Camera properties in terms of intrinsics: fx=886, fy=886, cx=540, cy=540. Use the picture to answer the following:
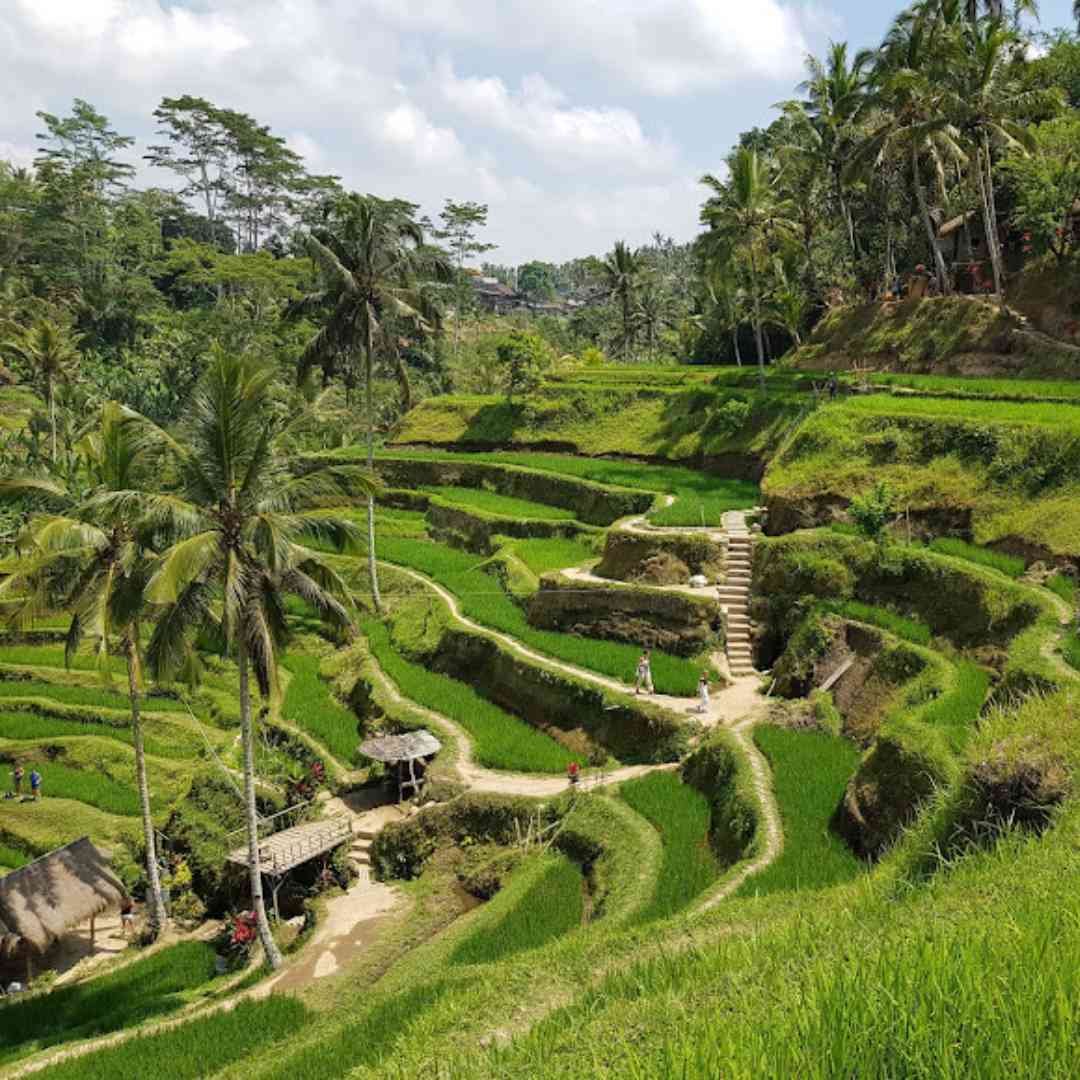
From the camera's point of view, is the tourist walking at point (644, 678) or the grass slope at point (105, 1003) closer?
the grass slope at point (105, 1003)

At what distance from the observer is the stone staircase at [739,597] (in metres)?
22.5

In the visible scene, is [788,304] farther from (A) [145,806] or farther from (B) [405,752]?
(A) [145,806]

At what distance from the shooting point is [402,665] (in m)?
27.6

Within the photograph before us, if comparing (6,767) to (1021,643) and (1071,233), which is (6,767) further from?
(1071,233)

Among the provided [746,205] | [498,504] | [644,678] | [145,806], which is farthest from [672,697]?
[746,205]

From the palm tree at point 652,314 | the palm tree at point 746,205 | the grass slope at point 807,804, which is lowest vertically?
the grass slope at point 807,804

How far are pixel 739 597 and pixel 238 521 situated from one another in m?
14.7

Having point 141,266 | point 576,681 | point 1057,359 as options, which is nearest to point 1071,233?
point 1057,359

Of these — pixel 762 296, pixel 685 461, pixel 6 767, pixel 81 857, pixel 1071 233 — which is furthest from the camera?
pixel 762 296

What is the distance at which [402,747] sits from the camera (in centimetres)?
2047

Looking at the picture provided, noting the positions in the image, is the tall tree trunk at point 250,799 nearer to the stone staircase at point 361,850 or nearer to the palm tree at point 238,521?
the palm tree at point 238,521

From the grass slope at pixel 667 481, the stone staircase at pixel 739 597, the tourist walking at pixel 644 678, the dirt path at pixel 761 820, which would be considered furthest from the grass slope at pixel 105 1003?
the grass slope at pixel 667 481

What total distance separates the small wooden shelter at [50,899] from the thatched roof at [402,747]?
571 centimetres

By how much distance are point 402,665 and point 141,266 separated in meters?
64.2
